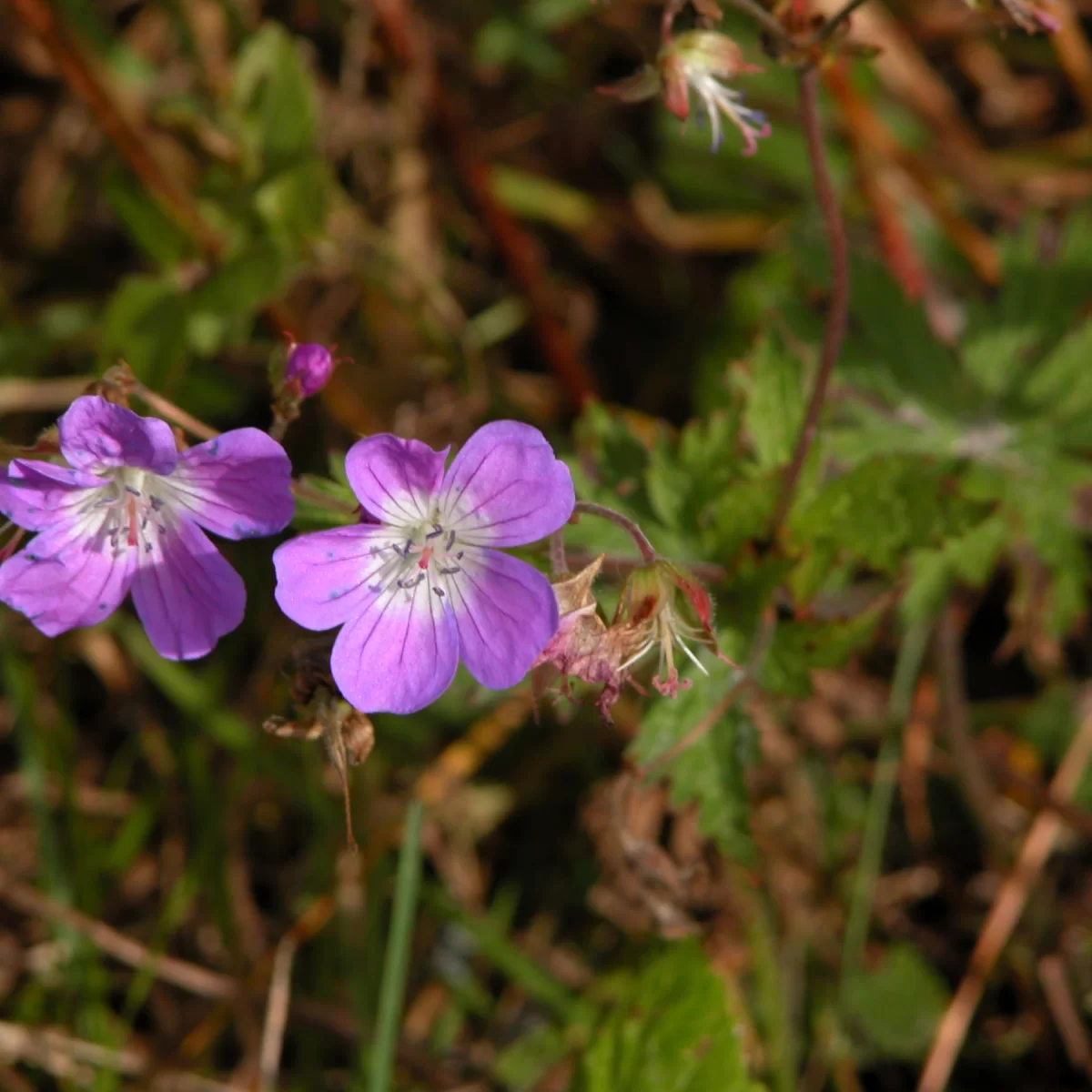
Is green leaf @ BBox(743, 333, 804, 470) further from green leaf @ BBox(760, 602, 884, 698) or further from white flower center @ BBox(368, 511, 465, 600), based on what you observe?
white flower center @ BBox(368, 511, 465, 600)

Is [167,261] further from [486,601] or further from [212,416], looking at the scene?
[486,601]

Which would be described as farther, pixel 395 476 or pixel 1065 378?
pixel 1065 378

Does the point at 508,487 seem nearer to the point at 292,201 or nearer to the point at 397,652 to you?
the point at 397,652

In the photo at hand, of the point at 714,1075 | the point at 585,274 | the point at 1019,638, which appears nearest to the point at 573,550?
the point at 714,1075

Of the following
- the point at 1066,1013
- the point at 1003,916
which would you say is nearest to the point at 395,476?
the point at 1003,916

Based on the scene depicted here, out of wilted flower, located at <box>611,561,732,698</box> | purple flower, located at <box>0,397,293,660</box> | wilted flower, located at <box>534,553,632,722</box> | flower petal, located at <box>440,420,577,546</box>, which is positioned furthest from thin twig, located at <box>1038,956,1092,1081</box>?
purple flower, located at <box>0,397,293,660</box>

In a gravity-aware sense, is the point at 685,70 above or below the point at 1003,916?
above

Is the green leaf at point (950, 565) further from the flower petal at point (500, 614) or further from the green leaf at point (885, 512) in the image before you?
the flower petal at point (500, 614)
